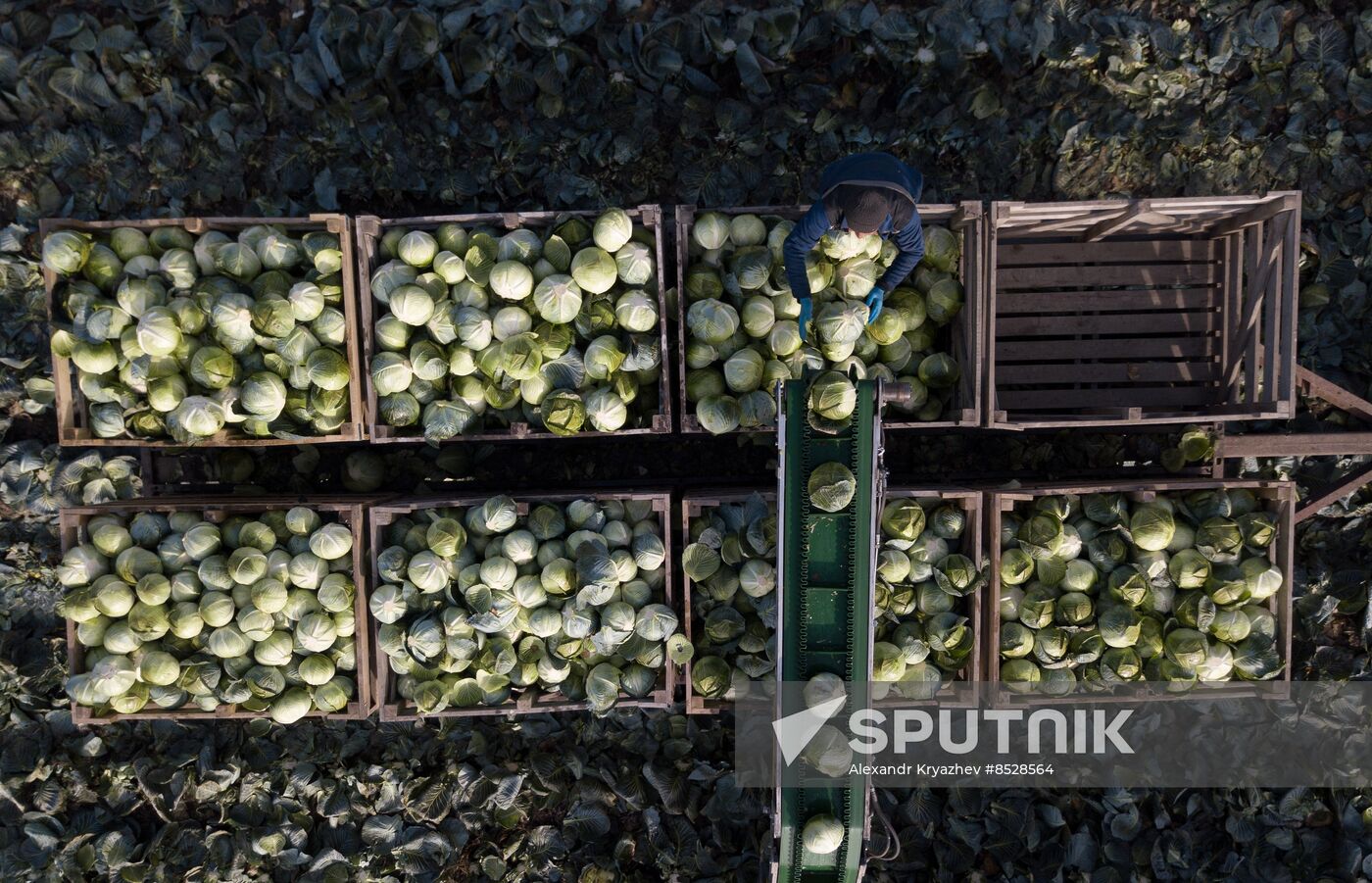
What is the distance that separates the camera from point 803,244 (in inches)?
165

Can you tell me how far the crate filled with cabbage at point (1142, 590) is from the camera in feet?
15.5

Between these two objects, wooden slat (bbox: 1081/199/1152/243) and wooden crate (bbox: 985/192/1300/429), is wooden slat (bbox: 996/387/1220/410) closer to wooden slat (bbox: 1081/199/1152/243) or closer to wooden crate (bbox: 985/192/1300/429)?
wooden crate (bbox: 985/192/1300/429)

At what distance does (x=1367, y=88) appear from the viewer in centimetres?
563

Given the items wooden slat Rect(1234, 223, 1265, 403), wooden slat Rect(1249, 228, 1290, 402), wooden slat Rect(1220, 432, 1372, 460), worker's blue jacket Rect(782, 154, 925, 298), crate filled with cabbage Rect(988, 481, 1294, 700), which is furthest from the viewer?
wooden slat Rect(1220, 432, 1372, 460)

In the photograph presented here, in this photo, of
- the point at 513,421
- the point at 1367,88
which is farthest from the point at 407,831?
the point at 1367,88

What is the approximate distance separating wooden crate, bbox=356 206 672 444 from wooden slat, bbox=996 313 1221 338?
242 centimetres

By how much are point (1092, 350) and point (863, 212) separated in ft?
8.30

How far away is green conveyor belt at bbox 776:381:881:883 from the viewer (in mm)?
3834

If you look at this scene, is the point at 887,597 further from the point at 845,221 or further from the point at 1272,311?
the point at 1272,311

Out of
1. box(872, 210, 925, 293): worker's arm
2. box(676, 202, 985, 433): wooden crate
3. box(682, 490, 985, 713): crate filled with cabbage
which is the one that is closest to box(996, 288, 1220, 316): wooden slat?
box(676, 202, 985, 433): wooden crate

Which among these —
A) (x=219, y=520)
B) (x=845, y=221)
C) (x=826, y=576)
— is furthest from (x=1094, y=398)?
(x=219, y=520)

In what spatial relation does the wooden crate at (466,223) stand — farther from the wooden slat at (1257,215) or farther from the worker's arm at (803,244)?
the wooden slat at (1257,215)

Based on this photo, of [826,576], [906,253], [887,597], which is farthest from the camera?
[887,597]

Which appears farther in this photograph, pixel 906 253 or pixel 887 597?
pixel 887 597
